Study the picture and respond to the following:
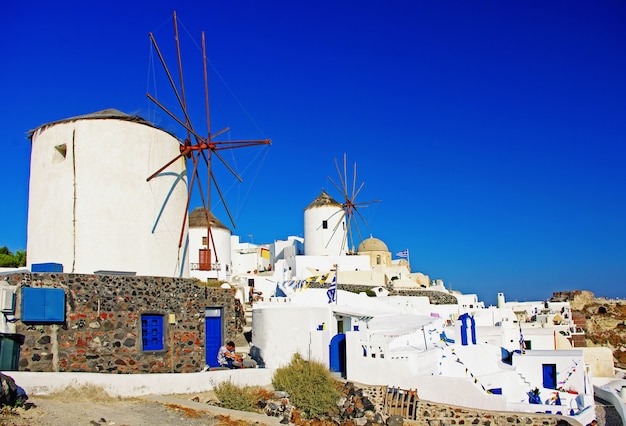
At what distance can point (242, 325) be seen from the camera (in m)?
20.3

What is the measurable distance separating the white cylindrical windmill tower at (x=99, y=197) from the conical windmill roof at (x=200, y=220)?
598 inches

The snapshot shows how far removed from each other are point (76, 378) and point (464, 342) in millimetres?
11043

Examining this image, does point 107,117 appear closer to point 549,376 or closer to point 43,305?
point 43,305

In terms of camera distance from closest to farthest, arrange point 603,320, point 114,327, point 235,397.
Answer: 1. point 235,397
2. point 114,327
3. point 603,320

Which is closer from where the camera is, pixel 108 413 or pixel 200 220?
pixel 108 413

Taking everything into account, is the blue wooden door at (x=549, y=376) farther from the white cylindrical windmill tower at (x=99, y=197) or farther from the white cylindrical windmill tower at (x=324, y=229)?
the white cylindrical windmill tower at (x=324, y=229)

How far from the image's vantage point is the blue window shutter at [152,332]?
12.3 metres

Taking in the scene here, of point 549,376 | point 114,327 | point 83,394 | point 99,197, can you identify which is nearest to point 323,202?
point 549,376

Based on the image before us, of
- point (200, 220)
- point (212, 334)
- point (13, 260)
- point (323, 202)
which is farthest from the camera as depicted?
point (323, 202)

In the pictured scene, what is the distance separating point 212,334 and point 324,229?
2021 cm

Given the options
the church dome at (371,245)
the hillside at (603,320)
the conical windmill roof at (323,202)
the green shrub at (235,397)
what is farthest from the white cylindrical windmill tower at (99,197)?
the hillside at (603,320)

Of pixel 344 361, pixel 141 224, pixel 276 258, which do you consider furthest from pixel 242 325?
pixel 276 258

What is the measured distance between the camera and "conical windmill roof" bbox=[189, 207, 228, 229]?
96.1 ft

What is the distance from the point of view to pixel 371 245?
37031 millimetres
